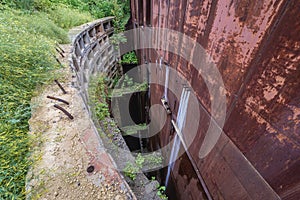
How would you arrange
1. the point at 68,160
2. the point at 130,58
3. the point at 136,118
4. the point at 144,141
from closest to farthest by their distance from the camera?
the point at 68,160, the point at 144,141, the point at 136,118, the point at 130,58

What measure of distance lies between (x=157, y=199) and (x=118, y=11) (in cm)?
908

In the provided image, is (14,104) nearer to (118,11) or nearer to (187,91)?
(187,91)

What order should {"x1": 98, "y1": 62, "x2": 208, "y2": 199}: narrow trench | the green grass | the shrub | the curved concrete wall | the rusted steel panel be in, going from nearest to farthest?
the rusted steel panel < the green grass < {"x1": 98, "y1": 62, "x2": 208, "y2": 199}: narrow trench < the curved concrete wall < the shrub

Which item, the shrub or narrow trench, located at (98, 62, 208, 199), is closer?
narrow trench, located at (98, 62, 208, 199)

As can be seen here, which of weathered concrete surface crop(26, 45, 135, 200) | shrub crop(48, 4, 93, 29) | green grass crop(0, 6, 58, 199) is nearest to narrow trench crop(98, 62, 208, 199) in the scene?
weathered concrete surface crop(26, 45, 135, 200)

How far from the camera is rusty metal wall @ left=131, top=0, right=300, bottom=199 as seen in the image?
732 millimetres

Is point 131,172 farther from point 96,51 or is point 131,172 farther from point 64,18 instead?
point 64,18

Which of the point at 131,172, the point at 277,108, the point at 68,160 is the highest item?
the point at 277,108

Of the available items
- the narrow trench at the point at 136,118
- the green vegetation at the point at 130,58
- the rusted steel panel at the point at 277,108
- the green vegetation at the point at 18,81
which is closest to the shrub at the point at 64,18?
the green vegetation at the point at 18,81

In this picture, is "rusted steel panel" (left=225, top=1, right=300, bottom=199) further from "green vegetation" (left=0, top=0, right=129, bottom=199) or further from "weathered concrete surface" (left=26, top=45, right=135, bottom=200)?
"green vegetation" (left=0, top=0, right=129, bottom=199)

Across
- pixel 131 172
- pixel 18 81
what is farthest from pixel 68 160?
pixel 18 81

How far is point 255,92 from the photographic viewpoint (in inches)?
36.4

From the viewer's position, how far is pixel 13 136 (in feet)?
6.16

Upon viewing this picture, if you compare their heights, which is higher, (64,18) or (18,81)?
(64,18)
